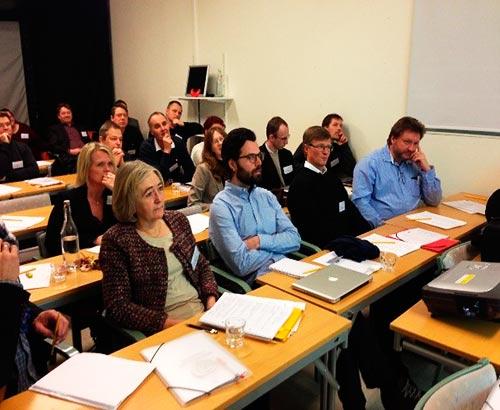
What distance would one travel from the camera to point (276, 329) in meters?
1.73

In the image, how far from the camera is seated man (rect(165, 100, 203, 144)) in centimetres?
637

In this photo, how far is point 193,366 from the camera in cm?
152

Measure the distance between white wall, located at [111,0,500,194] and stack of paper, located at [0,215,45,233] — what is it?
319 centimetres

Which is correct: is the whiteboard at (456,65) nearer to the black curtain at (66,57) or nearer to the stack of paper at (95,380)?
the stack of paper at (95,380)

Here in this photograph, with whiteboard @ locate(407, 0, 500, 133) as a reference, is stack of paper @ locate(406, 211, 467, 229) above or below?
below

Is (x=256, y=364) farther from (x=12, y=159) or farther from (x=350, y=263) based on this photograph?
(x=12, y=159)

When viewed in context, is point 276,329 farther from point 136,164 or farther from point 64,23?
point 64,23

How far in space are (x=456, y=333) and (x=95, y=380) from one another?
137 centimetres

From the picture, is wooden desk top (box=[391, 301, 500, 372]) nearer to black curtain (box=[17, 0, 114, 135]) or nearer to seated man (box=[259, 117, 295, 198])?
seated man (box=[259, 117, 295, 198])

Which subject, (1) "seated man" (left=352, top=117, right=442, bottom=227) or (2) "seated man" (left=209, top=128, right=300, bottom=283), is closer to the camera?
(2) "seated man" (left=209, top=128, right=300, bottom=283)

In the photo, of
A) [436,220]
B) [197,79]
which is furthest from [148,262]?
[197,79]

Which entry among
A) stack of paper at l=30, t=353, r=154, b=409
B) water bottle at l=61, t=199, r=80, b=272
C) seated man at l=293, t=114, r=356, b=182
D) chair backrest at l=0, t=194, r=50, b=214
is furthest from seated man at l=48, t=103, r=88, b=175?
stack of paper at l=30, t=353, r=154, b=409

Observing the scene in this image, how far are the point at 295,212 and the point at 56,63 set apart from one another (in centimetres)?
620

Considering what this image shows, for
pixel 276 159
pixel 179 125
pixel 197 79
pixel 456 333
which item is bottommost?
pixel 456 333
